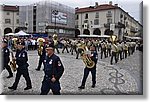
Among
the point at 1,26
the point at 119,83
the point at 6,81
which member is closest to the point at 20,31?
the point at 1,26

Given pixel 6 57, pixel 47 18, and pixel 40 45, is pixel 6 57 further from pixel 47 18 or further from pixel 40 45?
pixel 47 18

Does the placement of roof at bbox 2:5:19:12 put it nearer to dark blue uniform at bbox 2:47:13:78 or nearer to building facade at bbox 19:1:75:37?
building facade at bbox 19:1:75:37

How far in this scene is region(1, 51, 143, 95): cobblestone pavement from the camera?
11.1ft

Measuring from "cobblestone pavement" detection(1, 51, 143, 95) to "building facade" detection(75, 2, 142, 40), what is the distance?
0.91 feet

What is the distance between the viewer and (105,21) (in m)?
3.56

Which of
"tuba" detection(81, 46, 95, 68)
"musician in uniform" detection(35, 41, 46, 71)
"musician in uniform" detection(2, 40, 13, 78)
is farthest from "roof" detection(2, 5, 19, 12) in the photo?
"tuba" detection(81, 46, 95, 68)

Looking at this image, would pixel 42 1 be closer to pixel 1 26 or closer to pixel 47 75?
pixel 1 26

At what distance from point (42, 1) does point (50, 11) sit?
0.47ft

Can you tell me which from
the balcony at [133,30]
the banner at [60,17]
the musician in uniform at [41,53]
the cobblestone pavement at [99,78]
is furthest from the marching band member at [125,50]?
the musician in uniform at [41,53]

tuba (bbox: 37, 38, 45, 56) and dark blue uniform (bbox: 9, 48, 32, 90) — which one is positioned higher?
tuba (bbox: 37, 38, 45, 56)

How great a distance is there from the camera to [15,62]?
11.3 ft

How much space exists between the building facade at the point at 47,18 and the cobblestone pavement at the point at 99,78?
0.84ft

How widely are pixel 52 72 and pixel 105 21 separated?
31.6 inches

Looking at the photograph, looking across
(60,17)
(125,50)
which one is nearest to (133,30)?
(125,50)
